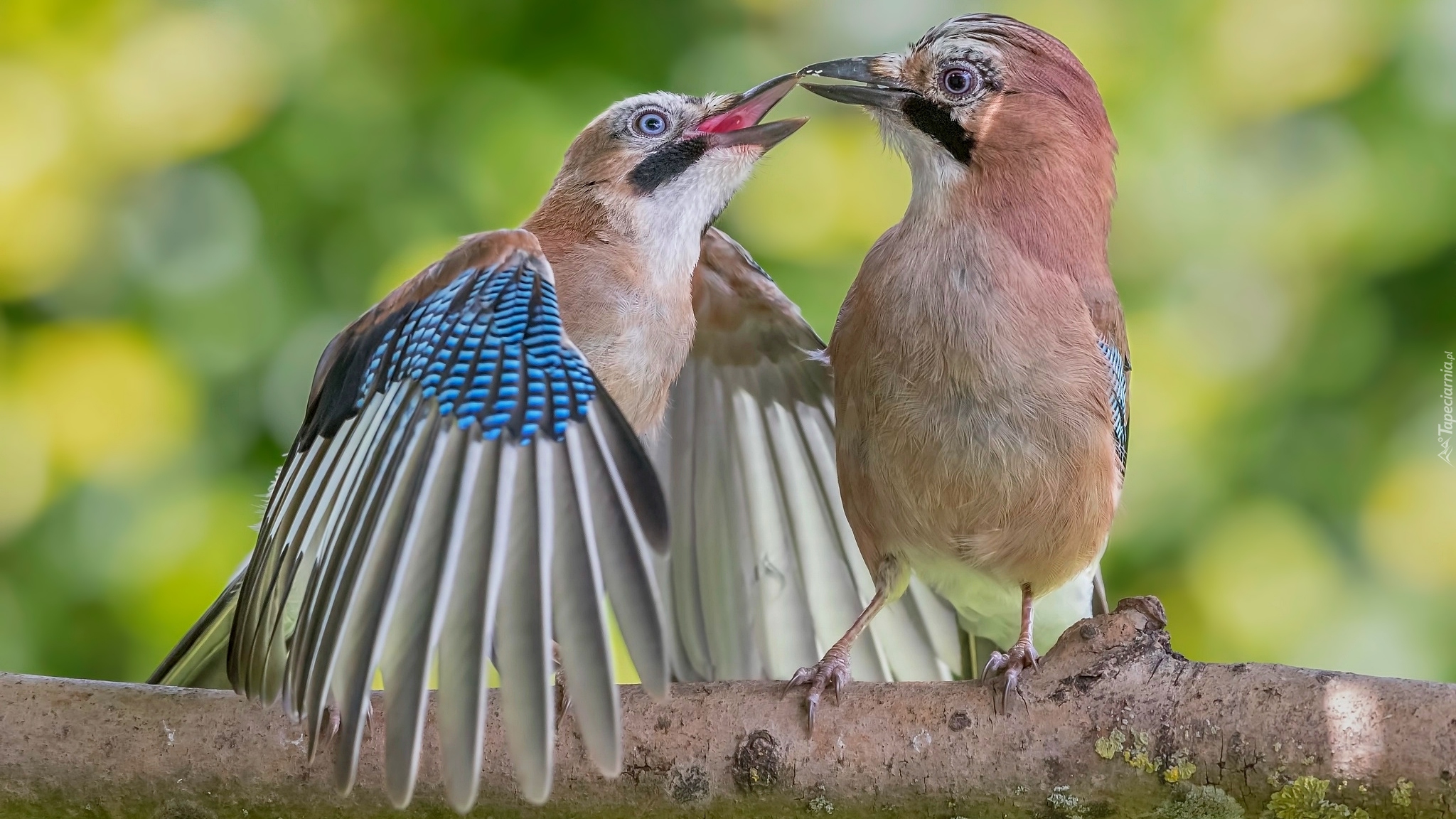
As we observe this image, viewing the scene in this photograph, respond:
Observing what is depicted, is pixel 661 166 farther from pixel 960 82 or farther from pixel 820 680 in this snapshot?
pixel 820 680

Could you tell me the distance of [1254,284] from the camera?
4551 millimetres

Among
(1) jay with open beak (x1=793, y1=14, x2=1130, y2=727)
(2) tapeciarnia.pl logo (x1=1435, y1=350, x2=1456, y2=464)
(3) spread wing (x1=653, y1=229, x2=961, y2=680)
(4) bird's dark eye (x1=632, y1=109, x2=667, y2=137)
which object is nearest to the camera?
(1) jay with open beak (x1=793, y1=14, x2=1130, y2=727)

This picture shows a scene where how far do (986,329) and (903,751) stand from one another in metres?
0.85

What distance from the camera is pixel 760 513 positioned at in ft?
12.9

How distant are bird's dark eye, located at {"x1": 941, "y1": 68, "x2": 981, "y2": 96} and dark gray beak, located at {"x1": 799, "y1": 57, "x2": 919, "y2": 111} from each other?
0.23ft

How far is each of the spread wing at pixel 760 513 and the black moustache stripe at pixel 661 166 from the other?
1.12ft

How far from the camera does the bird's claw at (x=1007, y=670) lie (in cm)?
263

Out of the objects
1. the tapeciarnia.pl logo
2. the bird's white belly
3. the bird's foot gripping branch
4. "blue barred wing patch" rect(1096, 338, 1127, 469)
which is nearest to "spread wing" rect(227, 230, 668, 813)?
the bird's foot gripping branch

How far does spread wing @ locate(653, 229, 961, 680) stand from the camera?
3.82 metres

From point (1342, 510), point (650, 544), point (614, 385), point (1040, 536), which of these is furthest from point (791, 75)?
point (1342, 510)

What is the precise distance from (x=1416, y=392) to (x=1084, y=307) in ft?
5.75

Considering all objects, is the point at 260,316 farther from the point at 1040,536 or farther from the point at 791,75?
the point at 1040,536

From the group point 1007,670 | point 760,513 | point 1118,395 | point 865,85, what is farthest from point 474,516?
point 760,513

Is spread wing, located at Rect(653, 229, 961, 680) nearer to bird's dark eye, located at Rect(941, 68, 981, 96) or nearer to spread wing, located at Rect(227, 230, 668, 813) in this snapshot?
bird's dark eye, located at Rect(941, 68, 981, 96)
